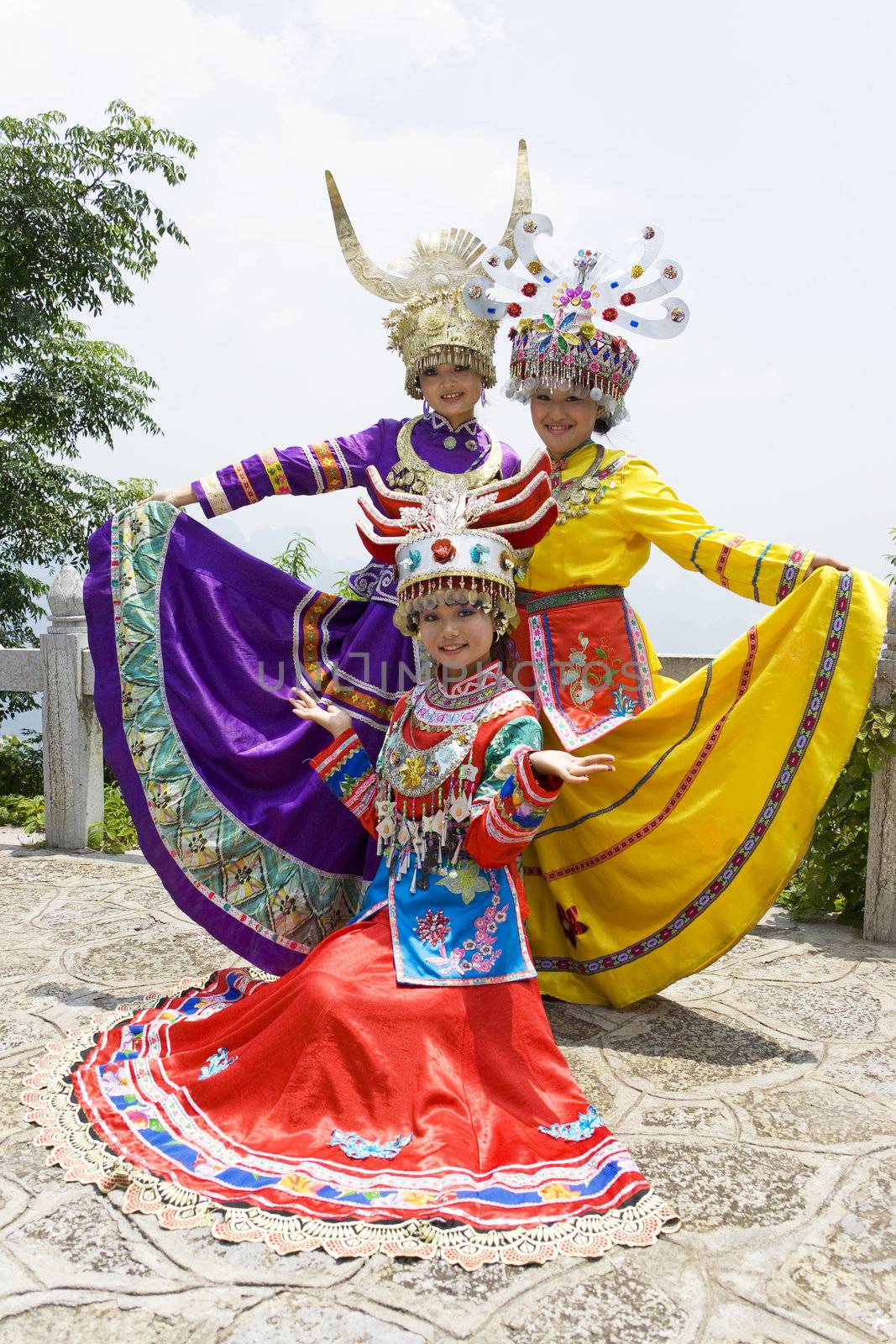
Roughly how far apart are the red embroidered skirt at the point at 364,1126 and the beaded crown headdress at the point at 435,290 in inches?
73.5

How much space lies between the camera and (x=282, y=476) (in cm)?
357

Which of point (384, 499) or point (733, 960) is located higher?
point (384, 499)

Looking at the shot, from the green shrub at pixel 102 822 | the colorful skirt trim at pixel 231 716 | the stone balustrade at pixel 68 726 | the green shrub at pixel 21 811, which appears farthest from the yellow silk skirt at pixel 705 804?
the green shrub at pixel 21 811

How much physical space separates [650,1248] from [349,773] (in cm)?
152

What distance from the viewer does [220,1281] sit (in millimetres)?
1979

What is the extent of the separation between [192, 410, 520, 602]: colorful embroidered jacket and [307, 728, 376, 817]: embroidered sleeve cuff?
63cm

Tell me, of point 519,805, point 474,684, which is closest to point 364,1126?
point 519,805

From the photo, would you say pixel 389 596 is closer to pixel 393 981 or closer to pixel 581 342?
pixel 581 342

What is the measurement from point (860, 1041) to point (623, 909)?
840mm

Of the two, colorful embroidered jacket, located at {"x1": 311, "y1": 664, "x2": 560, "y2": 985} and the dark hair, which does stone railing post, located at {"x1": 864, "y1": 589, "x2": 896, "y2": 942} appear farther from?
colorful embroidered jacket, located at {"x1": 311, "y1": 664, "x2": 560, "y2": 985}

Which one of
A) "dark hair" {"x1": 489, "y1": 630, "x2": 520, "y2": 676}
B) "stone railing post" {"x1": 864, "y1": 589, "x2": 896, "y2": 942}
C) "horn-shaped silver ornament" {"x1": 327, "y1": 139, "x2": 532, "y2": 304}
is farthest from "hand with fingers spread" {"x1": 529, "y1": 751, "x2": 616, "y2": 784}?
"stone railing post" {"x1": 864, "y1": 589, "x2": 896, "y2": 942}

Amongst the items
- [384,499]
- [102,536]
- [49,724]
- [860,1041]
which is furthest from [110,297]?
[860,1041]

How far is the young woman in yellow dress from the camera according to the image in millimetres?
3236

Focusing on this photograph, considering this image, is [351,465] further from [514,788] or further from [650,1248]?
[650,1248]
